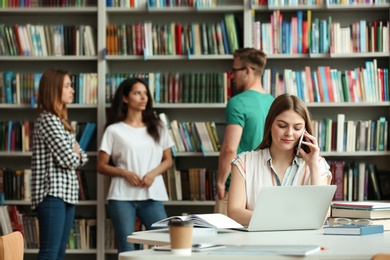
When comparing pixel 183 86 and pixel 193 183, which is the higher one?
pixel 183 86

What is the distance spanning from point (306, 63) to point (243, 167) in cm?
284

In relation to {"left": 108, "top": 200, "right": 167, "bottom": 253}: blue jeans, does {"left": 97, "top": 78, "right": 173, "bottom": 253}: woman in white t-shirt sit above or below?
above

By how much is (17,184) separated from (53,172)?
123cm

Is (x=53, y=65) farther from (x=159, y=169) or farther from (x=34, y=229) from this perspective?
(x=159, y=169)

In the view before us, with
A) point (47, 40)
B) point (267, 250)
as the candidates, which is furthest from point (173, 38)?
point (267, 250)

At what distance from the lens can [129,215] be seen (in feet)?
17.8

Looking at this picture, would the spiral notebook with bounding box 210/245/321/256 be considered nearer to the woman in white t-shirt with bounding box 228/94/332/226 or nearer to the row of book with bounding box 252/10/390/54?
the woman in white t-shirt with bounding box 228/94/332/226

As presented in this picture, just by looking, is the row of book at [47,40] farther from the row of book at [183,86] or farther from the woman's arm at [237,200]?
the woman's arm at [237,200]

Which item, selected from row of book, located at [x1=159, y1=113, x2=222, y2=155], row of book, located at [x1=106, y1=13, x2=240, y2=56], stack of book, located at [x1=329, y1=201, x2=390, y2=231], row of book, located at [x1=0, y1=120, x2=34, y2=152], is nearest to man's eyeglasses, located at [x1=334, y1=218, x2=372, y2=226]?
stack of book, located at [x1=329, y1=201, x2=390, y2=231]

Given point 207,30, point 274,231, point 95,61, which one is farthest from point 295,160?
point 95,61

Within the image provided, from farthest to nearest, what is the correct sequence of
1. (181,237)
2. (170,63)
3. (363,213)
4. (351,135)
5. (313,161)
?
(170,63) < (351,135) < (313,161) < (363,213) < (181,237)

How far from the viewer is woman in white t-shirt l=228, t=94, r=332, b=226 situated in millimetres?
3412

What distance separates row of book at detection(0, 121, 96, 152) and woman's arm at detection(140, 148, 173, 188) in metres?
0.71

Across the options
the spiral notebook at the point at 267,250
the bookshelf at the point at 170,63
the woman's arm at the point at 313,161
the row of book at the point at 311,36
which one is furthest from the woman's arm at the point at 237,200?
the row of book at the point at 311,36
